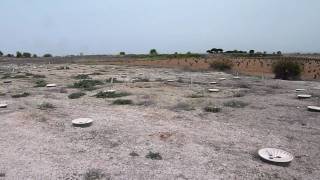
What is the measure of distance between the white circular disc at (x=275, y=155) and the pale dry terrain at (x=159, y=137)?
0.49ft

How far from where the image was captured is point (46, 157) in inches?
343

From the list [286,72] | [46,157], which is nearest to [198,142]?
[46,157]

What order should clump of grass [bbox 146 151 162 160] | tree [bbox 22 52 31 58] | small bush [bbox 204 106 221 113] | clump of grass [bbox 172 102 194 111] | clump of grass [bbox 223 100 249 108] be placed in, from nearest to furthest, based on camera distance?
clump of grass [bbox 146 151 162 160], small bush [bbox 204 106 221 113], clump of grass [bbox 172 102 194 111], clump of grass [bbox 223 100 249 108], tree [bbox 22 52 31 58]

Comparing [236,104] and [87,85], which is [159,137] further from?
[87,85]

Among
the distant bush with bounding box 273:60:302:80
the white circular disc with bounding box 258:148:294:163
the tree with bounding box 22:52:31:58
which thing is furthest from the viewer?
the tree with bounding box 22:52:31:58

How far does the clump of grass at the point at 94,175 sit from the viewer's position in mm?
7462

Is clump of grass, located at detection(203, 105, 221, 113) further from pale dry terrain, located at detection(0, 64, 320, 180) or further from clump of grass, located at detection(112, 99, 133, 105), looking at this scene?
clump of grass, located at detection(112, 99, 133, 105)

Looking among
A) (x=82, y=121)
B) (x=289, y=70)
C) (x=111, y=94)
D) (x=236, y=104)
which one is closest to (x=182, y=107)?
(x=236, y=104)

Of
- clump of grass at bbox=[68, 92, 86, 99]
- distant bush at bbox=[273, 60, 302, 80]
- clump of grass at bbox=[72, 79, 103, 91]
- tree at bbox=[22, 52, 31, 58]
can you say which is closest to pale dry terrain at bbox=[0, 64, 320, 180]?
clump of grass at bbox=[68, 92, 86, 99]

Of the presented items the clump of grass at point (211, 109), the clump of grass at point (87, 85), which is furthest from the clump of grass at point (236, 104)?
the clump of grass at point (87, 85)

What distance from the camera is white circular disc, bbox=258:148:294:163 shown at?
825 cm

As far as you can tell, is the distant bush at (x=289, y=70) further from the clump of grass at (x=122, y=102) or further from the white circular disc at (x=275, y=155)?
the white circular disc at (x=275, y=155)

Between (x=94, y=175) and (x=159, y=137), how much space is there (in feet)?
9.61

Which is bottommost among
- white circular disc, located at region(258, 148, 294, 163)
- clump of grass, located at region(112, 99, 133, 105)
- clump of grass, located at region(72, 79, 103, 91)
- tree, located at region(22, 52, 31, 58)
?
white circular disc, located at region(258, 148, 294, 163)
